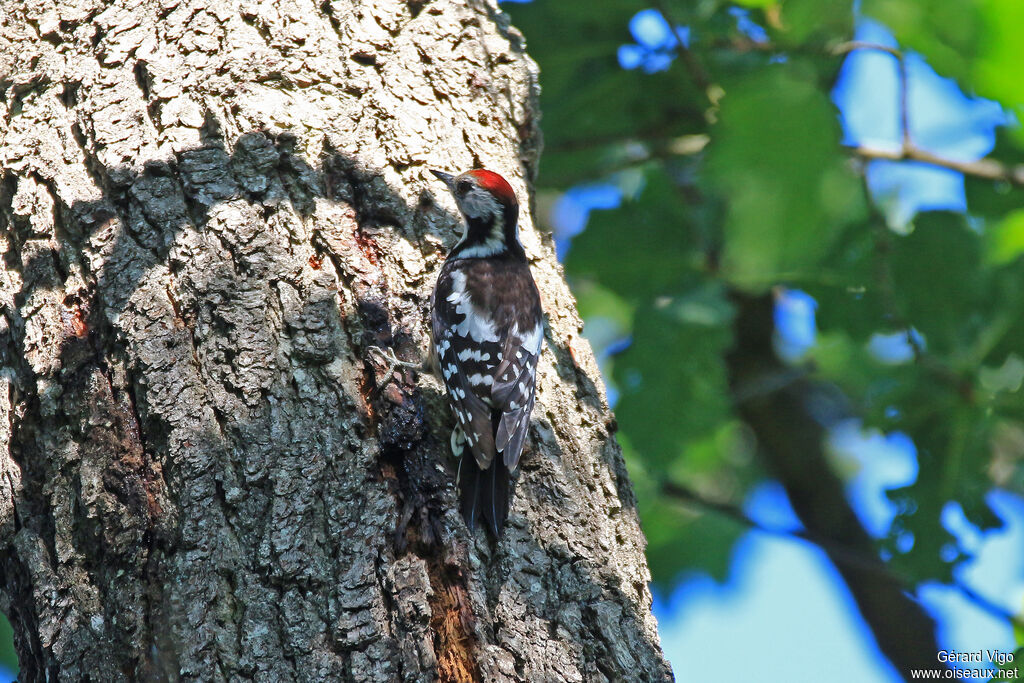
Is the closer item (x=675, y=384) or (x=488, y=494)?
(x=488, y=494)

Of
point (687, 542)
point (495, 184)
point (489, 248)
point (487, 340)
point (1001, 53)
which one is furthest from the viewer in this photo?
point (687, 542)

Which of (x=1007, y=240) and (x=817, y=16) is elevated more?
(x=817, y=16)

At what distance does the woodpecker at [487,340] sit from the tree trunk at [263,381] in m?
0.07

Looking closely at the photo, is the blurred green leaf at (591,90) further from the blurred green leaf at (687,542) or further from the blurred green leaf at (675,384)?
the blurred green leaf at (687,542)

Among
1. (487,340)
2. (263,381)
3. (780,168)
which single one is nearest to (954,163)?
(780,168)

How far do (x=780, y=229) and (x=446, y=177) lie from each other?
119cm

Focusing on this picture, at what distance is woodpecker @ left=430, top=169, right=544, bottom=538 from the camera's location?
8.55 feet

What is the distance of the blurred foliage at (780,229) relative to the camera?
112 inches

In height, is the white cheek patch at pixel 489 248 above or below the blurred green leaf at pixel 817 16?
below

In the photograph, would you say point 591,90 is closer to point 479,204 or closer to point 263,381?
point 479,204

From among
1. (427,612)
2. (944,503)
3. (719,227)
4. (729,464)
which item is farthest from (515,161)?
(729,464)

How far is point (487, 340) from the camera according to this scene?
11.6ft

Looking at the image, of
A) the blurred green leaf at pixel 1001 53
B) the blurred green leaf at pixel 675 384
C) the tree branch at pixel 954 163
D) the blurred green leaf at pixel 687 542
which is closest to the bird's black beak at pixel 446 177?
the blurred green leaf at pixel 675 384

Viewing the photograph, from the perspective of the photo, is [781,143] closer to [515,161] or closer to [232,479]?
[515,161]
